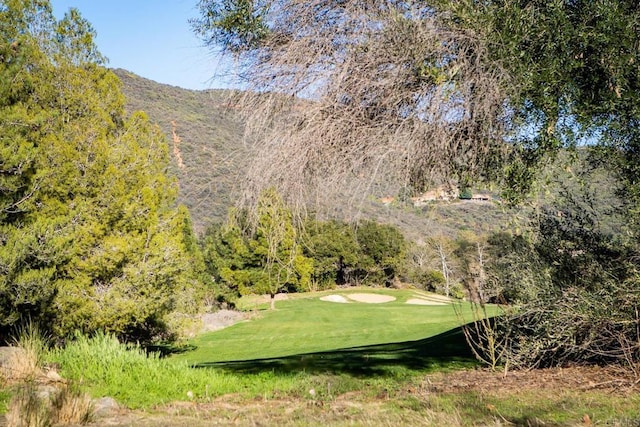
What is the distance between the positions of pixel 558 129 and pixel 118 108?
580 inches

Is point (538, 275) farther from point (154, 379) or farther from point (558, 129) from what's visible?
point (154, 379)

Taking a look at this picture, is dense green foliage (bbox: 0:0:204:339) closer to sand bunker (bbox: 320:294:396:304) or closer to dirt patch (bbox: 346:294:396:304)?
sand bunker (bbox: 320:294:396:304)

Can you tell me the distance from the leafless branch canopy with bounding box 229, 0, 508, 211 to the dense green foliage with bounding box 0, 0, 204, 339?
870cm

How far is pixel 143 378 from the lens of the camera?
26.2ft

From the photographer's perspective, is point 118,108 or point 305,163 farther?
point 118,108

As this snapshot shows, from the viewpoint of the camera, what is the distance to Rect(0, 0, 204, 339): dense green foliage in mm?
12250

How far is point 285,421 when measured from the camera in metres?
5.52

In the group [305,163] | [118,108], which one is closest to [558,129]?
[305,163]

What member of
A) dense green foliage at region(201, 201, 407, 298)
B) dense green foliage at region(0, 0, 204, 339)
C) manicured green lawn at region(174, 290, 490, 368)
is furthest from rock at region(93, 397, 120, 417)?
dense green foliage at region(201, 201, 407, 298)

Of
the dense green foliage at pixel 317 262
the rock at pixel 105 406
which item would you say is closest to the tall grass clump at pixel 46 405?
the rock at pixel 105 406

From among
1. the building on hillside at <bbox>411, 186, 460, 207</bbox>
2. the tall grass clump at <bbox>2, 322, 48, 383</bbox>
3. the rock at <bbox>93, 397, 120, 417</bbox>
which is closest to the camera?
the building on hillside at <bbox>411, 186, 460, 207</bbox>

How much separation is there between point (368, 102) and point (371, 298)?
4388 cm

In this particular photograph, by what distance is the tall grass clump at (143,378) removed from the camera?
24.3 feet

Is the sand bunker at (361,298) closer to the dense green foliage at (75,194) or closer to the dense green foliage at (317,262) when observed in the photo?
the dense green foliage at (317,262)
